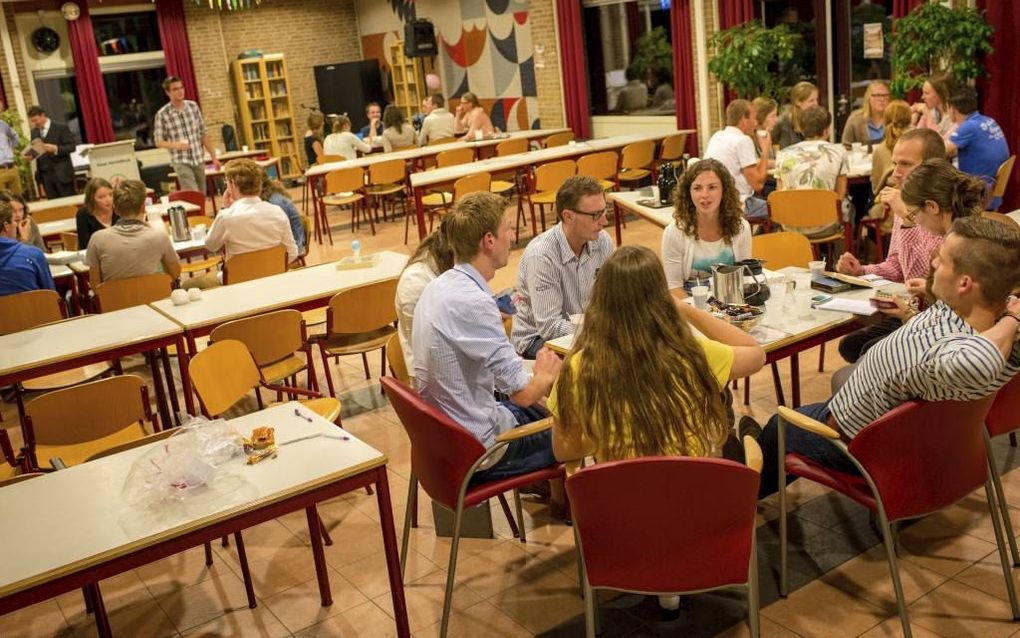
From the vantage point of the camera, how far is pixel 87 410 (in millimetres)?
3625

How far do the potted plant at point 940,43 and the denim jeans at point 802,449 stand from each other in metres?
5.39

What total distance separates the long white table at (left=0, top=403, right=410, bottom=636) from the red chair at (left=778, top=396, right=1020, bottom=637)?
51.3 inches

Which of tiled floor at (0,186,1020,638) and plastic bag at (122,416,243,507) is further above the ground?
plastic bag at (122,416,243,507)

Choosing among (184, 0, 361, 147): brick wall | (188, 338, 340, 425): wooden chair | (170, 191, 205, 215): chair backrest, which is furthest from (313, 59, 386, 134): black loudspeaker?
(188, 338, 340, 425): wooden chair

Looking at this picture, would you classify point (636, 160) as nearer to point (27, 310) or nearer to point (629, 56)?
point (629, 56)

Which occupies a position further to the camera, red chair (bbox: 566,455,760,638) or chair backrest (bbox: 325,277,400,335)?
chair backrest (bbox: 325,277,400,335)

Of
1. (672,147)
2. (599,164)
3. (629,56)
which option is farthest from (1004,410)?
(629,56)

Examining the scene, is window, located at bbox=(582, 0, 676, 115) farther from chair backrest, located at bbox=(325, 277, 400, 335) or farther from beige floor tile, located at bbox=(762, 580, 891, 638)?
beige floor tile, located at bbox=(762, 580, 891, 638)

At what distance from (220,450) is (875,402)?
1.91 metres

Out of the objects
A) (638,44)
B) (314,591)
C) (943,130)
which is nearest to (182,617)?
(314,591)

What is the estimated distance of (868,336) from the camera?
4.12 m

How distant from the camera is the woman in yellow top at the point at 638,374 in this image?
2.49 meters

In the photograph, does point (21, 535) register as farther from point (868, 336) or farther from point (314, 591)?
point (868, 336)

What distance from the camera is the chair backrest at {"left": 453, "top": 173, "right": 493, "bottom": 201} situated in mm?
8656
